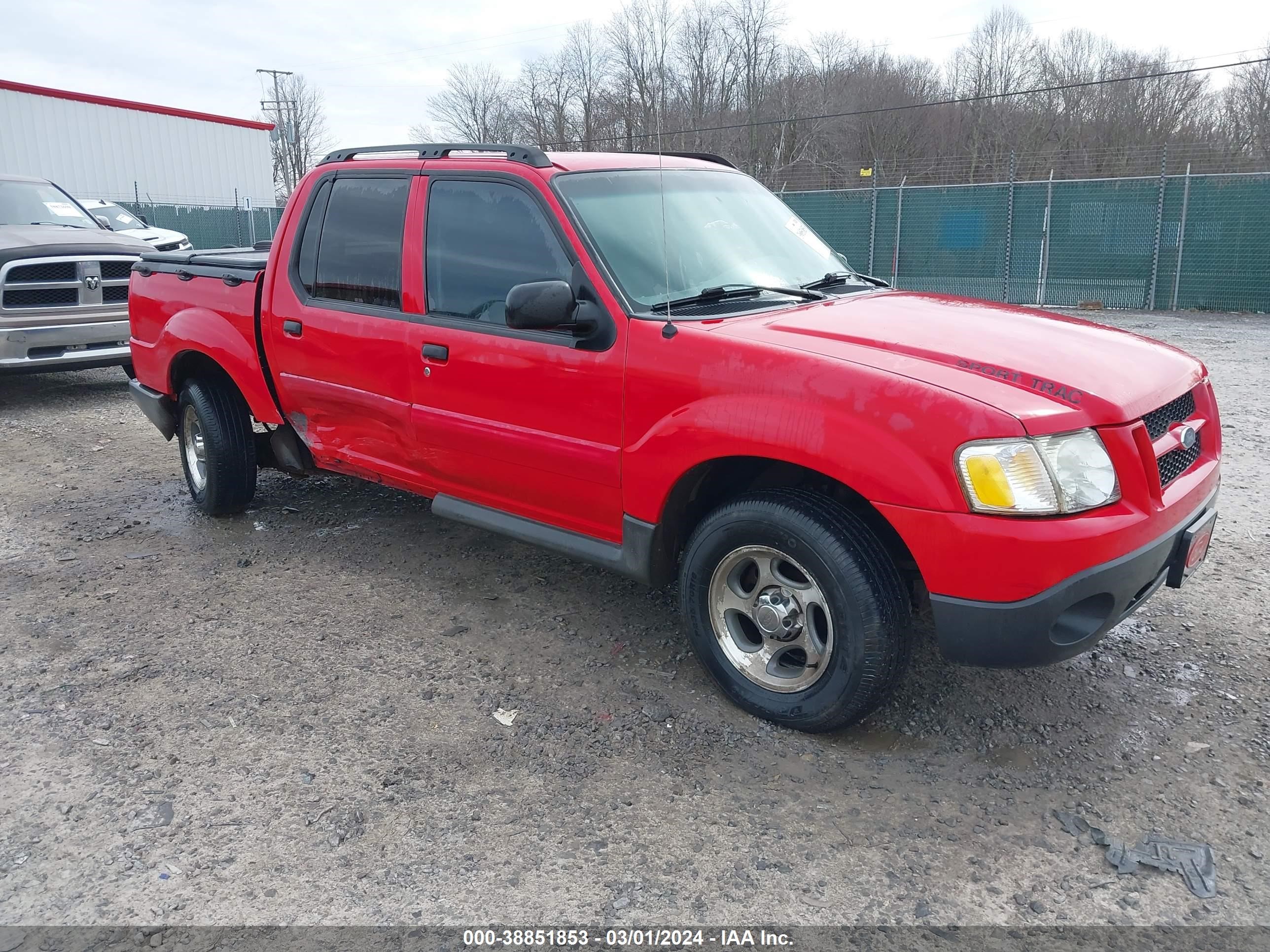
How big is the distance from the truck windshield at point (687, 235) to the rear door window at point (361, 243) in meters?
0.93

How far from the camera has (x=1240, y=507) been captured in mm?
5469

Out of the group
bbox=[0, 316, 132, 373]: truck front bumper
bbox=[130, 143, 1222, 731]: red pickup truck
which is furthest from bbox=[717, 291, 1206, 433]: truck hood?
bbox=[0, 316, 132, 373]: truck front bumper

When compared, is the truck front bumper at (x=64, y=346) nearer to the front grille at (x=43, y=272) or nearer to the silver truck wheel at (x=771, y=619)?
the front grille at (x=43, y=272)

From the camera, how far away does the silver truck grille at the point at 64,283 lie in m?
8.63

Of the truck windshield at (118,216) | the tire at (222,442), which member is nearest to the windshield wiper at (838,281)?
the tire at (222,442)

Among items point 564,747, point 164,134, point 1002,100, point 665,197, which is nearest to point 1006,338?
point 665,197

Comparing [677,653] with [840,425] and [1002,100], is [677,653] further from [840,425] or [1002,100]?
[1002,100]

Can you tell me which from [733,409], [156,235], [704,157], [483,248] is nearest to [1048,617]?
[733,409]

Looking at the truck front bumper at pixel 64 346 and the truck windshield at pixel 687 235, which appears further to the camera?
the truck front bumper at pixel 64 346

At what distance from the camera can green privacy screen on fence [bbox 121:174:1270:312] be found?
15562 millimetres

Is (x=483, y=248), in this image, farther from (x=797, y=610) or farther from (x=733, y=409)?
(x=797, y=610)

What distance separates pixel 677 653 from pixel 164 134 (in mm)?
37640

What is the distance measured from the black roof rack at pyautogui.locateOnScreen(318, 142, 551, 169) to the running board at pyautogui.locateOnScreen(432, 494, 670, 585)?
4.72 ft

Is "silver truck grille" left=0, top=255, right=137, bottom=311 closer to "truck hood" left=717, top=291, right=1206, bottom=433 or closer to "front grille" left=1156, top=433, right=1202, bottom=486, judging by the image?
"truck hood" left=717, top=291, right=1206, bottom=433
